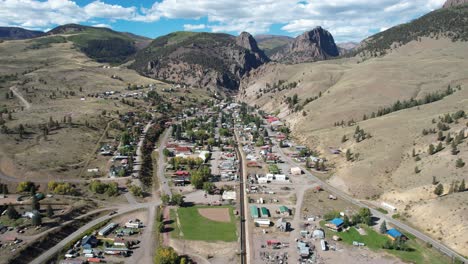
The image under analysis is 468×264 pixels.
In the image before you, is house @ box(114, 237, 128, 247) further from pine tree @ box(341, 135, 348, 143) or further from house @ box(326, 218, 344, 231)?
pine tree @ box(341, 135, 348, 143)

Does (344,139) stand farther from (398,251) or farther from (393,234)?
(398,251)

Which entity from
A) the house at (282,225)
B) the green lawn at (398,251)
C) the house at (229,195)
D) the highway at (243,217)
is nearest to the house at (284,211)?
the house at (282,225)

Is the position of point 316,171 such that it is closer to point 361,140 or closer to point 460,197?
point 361,140

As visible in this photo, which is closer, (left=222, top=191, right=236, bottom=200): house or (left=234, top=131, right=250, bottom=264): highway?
(left=234, top=131, right=250, bottom=264): highway

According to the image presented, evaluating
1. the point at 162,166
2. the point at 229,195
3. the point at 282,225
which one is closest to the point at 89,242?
the point at 229,195

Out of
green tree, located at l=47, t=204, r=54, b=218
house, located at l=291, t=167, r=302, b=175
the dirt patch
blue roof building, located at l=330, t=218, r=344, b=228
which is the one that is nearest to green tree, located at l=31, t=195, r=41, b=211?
green tree, located at l=47, t=204, r=54, b=218

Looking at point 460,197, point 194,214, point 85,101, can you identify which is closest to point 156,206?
point 194,214
